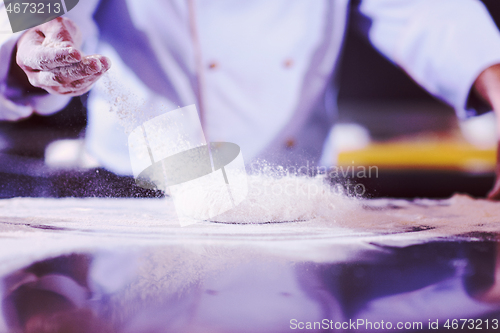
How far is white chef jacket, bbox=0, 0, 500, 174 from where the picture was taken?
23.8 inches

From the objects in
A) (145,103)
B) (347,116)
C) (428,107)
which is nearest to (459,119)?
(428,107)

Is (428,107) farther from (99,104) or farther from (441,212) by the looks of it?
(99,104)

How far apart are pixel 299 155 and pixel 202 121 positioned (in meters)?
0.24

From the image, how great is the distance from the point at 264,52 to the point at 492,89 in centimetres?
44

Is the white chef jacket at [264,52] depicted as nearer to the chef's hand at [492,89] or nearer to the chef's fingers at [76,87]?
the chef's hand at [492,89]

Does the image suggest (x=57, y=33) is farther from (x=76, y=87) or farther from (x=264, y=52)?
(x=264, y=52)

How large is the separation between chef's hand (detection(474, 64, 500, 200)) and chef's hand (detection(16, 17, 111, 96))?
2.10 feet

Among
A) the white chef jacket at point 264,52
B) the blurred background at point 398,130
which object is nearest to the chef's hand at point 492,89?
the white chef jacket at point 264,52

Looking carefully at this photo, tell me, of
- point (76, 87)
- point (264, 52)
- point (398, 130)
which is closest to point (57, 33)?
point (76, 87)

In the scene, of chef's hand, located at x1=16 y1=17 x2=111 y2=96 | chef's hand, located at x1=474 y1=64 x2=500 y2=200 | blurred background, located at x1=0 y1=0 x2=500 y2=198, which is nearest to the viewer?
chef's hand, located at x1=16 y1=17 x2=111 y2=96

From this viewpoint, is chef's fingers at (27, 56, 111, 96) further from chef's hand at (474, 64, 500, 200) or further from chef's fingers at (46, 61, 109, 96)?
chef's hand at (474, 64, 500, 200)

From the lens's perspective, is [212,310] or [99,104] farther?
[99,104]

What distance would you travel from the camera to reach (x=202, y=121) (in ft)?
2.13

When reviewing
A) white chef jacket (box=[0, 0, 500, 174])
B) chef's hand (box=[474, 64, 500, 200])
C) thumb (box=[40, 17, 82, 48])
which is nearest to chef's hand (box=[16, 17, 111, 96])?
thumb (box=[40, 17, 82, 48])
